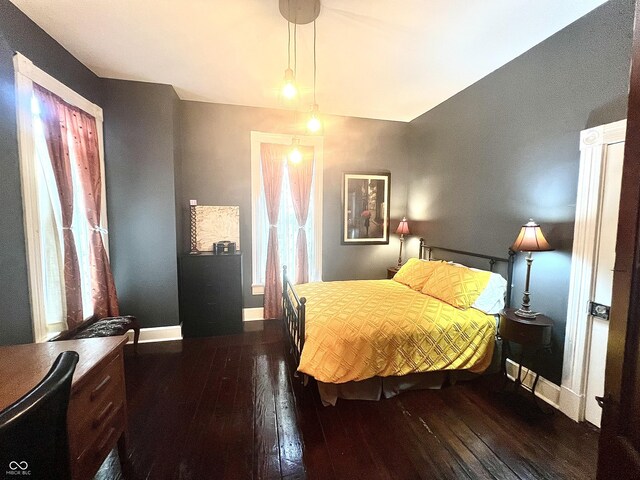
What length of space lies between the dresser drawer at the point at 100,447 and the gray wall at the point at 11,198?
103 cm

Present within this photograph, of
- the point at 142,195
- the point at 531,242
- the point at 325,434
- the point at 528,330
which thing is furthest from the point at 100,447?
the point at 531,242

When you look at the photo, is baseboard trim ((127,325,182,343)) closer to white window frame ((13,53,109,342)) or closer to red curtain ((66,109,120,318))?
red curtain ((66,109,120,318))

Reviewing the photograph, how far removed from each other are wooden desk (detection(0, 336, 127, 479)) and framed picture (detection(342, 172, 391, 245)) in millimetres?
3165

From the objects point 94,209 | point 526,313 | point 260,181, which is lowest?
point 526,313

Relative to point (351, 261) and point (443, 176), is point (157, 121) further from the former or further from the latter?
point (443, 176)

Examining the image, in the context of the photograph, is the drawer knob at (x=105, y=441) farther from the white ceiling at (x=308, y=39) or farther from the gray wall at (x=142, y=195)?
the white ceiling at (x=308, y=39)

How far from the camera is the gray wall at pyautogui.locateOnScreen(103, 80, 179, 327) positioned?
2.92 m

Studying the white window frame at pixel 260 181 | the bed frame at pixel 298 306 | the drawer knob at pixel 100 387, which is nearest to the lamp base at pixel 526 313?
the bed frame at pixel 298 306

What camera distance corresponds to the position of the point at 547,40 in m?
2.17

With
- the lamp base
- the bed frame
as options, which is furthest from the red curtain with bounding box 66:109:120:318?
the lamp base

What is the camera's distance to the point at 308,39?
220cm

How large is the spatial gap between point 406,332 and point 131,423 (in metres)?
2.15
